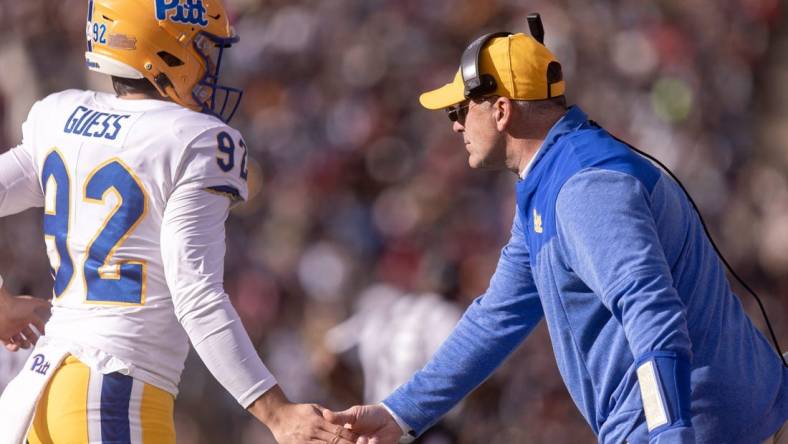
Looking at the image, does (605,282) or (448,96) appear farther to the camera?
(448,96)

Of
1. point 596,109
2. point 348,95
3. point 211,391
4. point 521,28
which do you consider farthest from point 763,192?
point 211,391

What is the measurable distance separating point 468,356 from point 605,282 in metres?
1.05

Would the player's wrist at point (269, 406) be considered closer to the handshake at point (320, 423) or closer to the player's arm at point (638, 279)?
the handshake at point (320, 423)

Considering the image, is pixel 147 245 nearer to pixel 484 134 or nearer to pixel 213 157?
pixel 213 157

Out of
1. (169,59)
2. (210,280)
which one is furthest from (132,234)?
(169,59)

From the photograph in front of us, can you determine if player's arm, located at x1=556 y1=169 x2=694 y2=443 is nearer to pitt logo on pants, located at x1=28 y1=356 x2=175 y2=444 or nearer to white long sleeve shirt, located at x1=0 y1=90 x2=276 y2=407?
white long sleeve shirt, located at x1=0 y1=90 x2=276 y2=407

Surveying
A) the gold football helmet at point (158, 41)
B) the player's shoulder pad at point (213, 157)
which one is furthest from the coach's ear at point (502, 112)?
the gold football helmet at point (158, 41)

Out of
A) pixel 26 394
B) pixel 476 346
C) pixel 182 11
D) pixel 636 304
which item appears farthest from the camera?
pixel 476 346

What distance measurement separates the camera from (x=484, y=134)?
12.5ft

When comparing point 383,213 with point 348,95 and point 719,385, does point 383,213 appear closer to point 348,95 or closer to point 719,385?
point 348,95

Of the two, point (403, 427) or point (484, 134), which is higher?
point (484, 134)

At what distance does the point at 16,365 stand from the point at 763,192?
551 cm

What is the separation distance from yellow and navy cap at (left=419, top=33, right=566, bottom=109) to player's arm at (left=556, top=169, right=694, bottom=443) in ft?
1.69

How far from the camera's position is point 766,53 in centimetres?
1070
